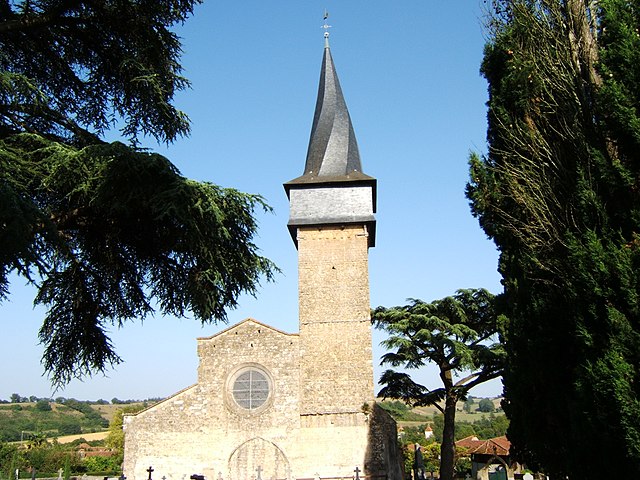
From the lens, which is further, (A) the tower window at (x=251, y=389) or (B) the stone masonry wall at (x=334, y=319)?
(A) the tower window at (x=251, y=389)

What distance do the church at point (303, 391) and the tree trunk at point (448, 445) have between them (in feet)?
5.65

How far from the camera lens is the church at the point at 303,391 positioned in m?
19.5

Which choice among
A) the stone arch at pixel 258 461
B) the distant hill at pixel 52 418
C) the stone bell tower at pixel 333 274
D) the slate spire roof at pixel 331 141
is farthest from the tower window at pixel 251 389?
the distant hill at pixel 52 418

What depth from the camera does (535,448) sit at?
764 cm

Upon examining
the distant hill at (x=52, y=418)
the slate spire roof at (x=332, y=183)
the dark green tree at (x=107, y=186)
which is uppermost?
the slate spire roof at (x=332, y=183)

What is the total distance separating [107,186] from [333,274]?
1537 cm

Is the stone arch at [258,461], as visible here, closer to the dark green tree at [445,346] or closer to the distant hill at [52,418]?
the dark green tree at [445,346]

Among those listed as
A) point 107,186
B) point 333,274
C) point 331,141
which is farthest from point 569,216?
point 331,141

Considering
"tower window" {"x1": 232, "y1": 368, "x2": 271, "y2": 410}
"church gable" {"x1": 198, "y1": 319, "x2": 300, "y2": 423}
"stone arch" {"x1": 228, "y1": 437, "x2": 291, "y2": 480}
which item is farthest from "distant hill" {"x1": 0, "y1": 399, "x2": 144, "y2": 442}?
"stone arch" {"x1": 228, "y1": 437, "x2": 291, "y2": 480}

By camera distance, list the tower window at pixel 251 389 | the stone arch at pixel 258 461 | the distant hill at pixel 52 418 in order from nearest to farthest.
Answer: the stone arch at pixel 258 461
the tower window at pixel 251 389
the distant hill at pixel 52 418

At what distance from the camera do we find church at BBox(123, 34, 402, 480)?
64.0ft

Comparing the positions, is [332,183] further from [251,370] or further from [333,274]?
[251,370]

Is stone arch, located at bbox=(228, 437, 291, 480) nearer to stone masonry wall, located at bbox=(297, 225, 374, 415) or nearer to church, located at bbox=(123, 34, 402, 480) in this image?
church, located at bbox=(123, 34, 402, 480)

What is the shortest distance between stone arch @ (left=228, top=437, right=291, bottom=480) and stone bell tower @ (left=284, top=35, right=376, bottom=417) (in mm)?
1756
